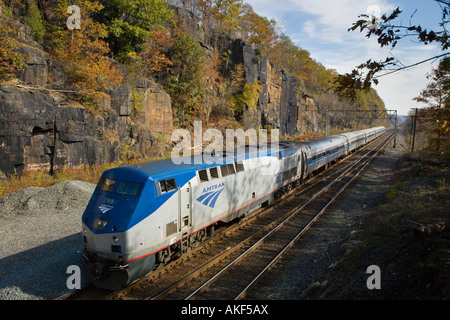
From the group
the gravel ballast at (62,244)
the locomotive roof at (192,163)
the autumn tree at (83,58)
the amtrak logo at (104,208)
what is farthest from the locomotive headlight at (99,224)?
the autumn tree at (83,58)

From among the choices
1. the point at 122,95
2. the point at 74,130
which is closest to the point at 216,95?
the point at 122,95

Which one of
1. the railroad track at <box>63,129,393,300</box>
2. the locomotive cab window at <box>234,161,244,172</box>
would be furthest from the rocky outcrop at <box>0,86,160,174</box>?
the locomotive cab window at <box>234,161,244,172</box>

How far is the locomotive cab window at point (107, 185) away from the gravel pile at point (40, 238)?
2680 millimetres

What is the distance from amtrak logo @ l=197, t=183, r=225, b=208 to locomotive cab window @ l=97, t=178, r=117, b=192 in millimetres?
2906

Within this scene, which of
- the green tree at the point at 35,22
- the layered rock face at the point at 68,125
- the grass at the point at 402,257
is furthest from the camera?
the green tree at the point at 35,22

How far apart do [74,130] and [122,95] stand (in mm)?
5630

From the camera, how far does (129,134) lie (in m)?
25.2

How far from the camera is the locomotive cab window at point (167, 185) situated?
9.00 meters

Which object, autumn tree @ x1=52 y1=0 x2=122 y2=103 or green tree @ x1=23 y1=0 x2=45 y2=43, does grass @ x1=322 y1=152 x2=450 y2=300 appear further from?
green tree @ x1=23 y1=0 x2=45 y2=43

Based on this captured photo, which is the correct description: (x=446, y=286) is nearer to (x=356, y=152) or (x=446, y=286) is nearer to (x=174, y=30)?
(x=174, y=30)

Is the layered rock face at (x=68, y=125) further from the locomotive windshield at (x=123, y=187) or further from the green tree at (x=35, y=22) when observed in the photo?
the locomotive windshield at (x=123, y=187)

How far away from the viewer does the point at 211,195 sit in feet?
36.3

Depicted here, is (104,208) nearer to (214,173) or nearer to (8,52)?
(214,173)
